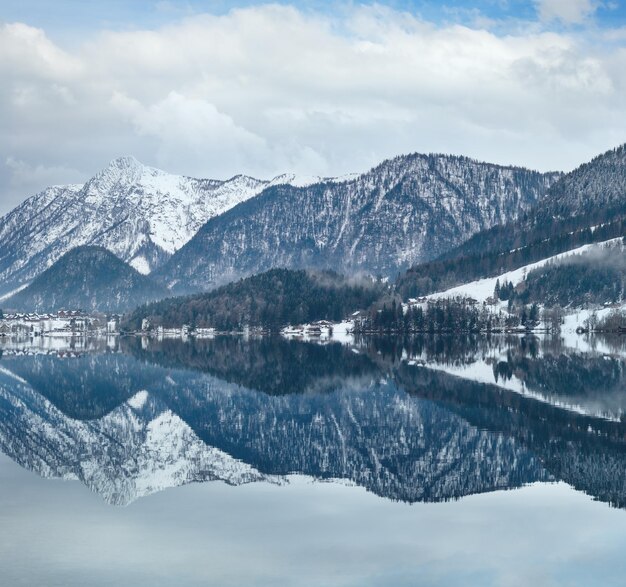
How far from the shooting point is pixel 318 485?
134 feet

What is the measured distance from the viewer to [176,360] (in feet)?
429

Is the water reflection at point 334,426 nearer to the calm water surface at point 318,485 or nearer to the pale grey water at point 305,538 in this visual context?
the calm water surface at point 318,485

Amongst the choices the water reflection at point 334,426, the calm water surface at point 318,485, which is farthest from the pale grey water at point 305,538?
the water reflection at point 334,426

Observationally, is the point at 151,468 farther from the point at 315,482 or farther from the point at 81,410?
the point at 81,410

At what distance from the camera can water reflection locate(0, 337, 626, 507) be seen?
42.8m

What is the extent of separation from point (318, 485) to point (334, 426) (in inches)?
705

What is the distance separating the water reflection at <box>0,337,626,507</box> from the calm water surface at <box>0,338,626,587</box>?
Result: 0.22 m

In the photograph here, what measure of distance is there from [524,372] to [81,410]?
154 feet

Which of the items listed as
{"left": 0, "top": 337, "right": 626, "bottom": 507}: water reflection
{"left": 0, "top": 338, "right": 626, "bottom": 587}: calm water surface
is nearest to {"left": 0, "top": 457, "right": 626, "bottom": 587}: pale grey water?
{"left": 0, "top": 338, "right": 626, "bottom": 587}: calm water surface

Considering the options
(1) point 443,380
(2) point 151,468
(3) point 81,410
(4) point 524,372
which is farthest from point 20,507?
(4) point 524,372

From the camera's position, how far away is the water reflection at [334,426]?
42812mm

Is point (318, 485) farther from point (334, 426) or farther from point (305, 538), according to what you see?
point (334, 426)

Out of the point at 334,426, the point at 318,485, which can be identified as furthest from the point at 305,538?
the point at 334,426

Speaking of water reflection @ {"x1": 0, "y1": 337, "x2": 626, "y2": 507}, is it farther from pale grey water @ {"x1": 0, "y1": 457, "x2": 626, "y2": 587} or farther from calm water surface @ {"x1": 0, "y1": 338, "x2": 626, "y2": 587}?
pale grey water @ {"x1": 0, "y1": 457, "x2": 626, "y2": 587}
